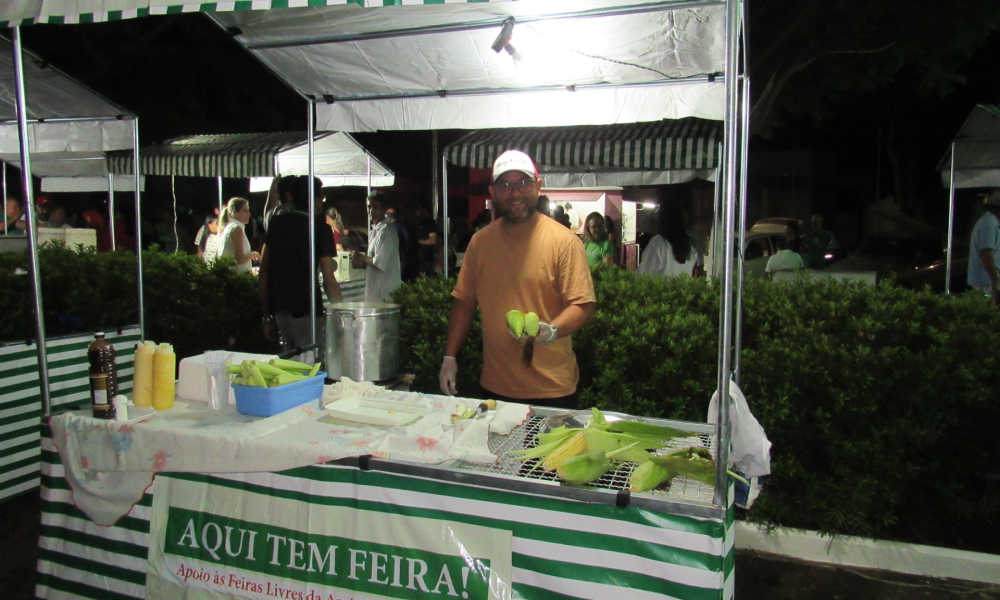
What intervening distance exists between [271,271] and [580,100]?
2745 millimetres

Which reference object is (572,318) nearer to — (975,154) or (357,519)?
(357,519)

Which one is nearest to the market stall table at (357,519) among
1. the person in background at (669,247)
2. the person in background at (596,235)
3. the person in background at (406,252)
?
the person in background at (669,247)

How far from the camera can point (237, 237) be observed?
8.03m

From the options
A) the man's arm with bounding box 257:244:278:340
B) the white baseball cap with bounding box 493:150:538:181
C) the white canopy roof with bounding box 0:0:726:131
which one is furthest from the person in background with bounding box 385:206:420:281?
the white baseball cap with bounding box 493:150:538:181

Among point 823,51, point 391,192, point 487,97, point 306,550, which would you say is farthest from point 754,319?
point 391,192

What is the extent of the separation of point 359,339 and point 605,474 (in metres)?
1.82

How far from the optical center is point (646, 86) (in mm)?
4367

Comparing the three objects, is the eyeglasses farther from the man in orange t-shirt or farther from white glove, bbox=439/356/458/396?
white glove, bbox=439/356/458/396

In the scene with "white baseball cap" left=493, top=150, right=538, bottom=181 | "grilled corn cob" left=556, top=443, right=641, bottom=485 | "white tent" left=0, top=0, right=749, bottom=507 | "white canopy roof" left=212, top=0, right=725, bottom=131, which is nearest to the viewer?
"grilled corn cob" left=556, top=443, right=641, bottom=485

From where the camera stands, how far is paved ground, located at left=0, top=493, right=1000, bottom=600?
357cm

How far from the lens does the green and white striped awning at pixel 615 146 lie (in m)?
7.64

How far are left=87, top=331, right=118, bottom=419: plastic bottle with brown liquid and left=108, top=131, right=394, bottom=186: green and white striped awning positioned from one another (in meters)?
7.54

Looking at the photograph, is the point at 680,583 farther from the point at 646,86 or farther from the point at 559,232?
the point at 646,86

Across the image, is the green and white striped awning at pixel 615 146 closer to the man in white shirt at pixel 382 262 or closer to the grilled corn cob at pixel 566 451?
the man in white shirt at pixel 382 262
